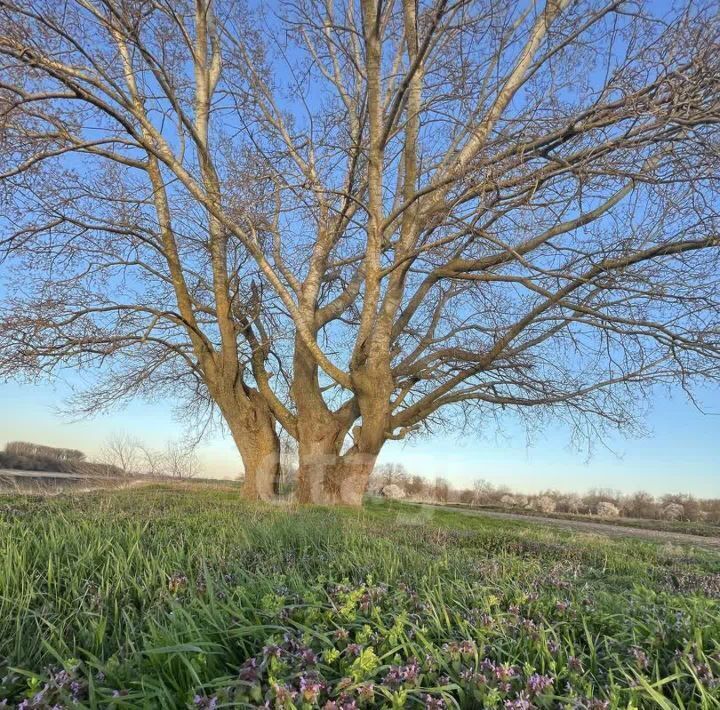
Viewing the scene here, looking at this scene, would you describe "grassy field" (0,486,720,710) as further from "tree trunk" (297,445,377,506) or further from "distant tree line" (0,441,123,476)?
"distant tree line" (0,441,123,476)

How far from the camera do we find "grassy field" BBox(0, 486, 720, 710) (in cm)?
158

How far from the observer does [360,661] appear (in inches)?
61.2

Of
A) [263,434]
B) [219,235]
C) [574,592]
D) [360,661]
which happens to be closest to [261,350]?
[263,434]

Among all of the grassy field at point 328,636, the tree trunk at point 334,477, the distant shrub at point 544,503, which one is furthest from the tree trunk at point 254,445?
the distant shrub at point 544,503

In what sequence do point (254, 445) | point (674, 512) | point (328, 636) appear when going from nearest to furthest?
point (328, 636) < point (254, 445) < point (674, 512)

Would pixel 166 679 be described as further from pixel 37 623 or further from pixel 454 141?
pixel 454 141

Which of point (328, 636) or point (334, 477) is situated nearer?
point (328, 636)

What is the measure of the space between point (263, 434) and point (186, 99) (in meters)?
8.22

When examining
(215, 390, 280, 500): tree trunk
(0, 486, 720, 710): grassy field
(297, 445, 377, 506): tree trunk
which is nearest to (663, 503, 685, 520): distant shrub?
(297, 445, 377, 506): tree trunk

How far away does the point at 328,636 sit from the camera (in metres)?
2.03

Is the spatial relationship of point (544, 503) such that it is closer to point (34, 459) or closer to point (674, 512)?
point (674, 512)

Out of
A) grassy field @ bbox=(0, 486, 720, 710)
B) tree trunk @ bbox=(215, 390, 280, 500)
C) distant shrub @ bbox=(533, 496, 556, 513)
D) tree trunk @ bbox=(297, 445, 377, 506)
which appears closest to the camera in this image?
grassy field @ bbox=(0, 486, 720, 710)

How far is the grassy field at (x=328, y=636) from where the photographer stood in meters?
1.58

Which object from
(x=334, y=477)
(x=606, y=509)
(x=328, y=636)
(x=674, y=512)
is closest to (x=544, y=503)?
(x=606, y=509)
